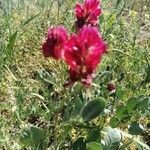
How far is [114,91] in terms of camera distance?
101 inches

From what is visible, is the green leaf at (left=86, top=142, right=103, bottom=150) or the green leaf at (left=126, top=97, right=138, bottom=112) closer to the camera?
the green leaf at (left=86, top=142, right=103, bottom=150)

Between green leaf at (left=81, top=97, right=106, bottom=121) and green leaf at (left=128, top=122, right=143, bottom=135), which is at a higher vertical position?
green leaf at (left=81, top=97, right=106, bottom=121)

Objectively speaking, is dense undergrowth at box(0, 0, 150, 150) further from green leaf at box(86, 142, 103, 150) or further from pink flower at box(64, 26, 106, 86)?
pink flower at box(64, 26, 106, 86)

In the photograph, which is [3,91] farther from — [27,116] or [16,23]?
[16,23]

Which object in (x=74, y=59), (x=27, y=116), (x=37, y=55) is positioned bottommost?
(x=27, y=116)

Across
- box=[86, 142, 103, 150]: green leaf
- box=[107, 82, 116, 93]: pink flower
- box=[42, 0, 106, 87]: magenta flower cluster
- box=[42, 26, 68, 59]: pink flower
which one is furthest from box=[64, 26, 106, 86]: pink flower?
box=[107, 82, 116, 93]: pink flower

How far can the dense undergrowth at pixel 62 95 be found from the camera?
1.94 meters

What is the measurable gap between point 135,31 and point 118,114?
2040mm

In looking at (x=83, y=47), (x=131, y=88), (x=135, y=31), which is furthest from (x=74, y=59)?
(x=135, y=31)

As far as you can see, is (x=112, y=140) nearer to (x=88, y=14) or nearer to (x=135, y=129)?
(x=135, y=129)

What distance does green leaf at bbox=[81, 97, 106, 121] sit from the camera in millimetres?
1689

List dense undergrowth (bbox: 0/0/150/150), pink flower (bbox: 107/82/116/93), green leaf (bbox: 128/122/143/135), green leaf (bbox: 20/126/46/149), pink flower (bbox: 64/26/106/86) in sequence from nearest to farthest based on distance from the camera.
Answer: pink flower (bbox: 64/26/106/86) → green leaf (bbox: 20/126/46/149) → dense undergrowth (bbox: 0/0/150/150) → green leaf (bbox: 128/122/143/135) → pink flower (bbox: 107/82/116/93)

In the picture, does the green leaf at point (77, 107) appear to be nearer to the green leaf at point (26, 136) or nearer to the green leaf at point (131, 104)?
the green leaf at point (26, 136)

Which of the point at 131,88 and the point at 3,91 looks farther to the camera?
the point at 131,88
